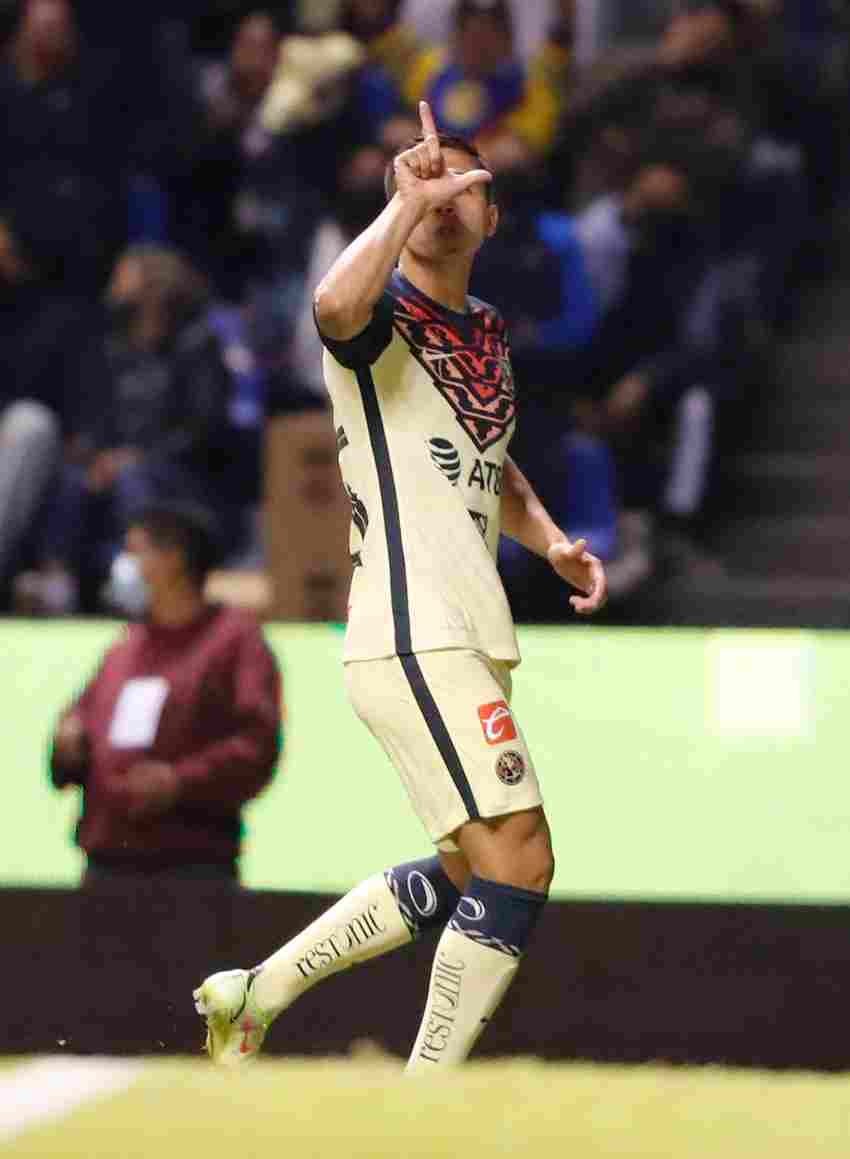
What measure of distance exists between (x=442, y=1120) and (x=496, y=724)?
Answer: 46.7 inches

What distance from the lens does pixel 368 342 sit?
15.3 ft

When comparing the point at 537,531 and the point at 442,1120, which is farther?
the point at 537,531

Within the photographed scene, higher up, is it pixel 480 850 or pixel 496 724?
pixel 496 724

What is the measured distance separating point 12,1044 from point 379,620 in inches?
91.6

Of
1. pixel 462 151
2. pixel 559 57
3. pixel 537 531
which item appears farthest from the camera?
pixel 559 57

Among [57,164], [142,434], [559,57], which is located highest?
[559,57]

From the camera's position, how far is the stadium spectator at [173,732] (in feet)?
21.6

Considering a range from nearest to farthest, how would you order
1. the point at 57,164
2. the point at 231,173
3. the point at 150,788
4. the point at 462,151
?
1. the point at 462,151
2. the point at 150,788
3. the point at 57,164
4. the point at 231,173

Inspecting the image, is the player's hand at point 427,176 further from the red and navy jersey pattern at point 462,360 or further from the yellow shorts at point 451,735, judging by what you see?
the yellow shorts at point 451,735

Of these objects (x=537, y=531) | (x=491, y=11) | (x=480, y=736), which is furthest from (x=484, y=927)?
(x=491, y=11)

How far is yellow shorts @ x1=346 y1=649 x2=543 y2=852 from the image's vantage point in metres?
4.63

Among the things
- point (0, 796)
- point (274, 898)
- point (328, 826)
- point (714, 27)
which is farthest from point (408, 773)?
point (714, 27)

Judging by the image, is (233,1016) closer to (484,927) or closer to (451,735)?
(484,927)

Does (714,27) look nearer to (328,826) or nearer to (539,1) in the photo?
(539,1)
